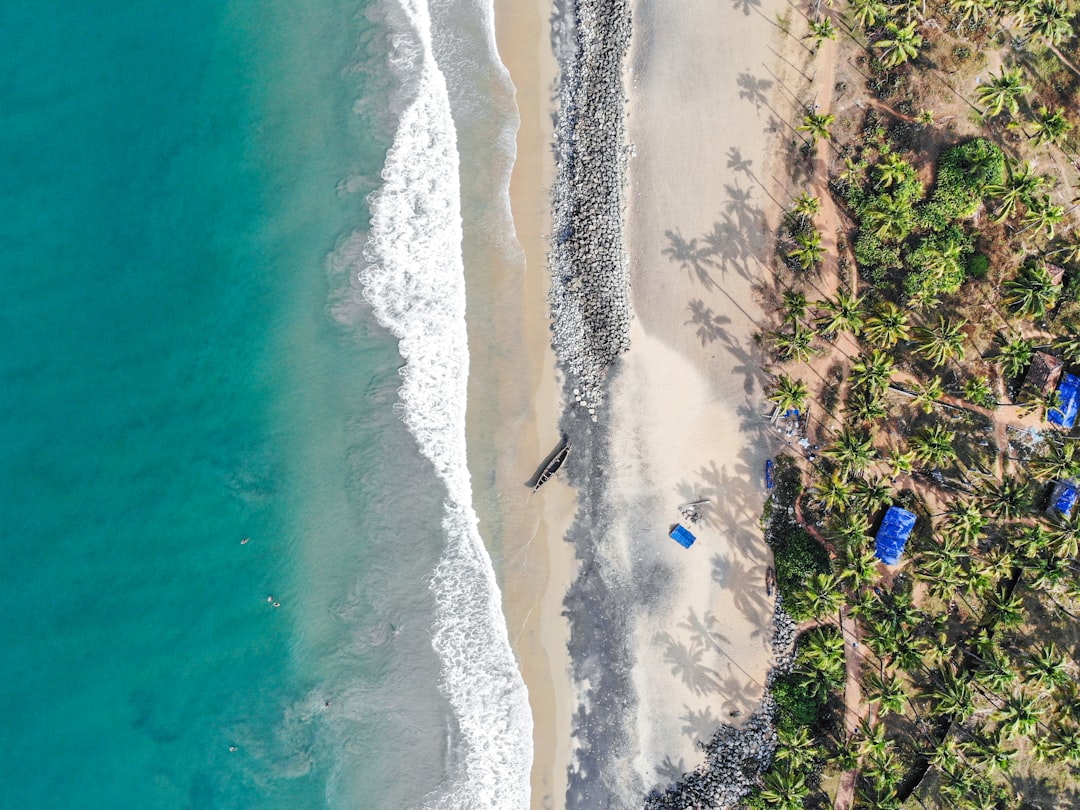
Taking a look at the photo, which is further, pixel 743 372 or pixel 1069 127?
pixel 743 372

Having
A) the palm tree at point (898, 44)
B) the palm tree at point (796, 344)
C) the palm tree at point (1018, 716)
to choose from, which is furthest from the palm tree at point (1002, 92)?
the palm tree at point (1018, 716)

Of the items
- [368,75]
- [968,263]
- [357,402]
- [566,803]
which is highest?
[368,75]

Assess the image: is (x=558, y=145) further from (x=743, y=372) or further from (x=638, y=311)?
(x=743, y=372)

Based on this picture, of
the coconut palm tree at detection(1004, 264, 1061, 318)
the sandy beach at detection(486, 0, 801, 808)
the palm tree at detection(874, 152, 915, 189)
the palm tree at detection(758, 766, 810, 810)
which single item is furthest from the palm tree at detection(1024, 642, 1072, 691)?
the palm tree at detection(874, 152, 915, 189)

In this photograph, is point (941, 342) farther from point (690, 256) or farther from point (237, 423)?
point (237, 423)

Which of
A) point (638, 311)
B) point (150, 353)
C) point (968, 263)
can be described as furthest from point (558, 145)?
point (150, 353)

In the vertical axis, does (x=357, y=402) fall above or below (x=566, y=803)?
above
